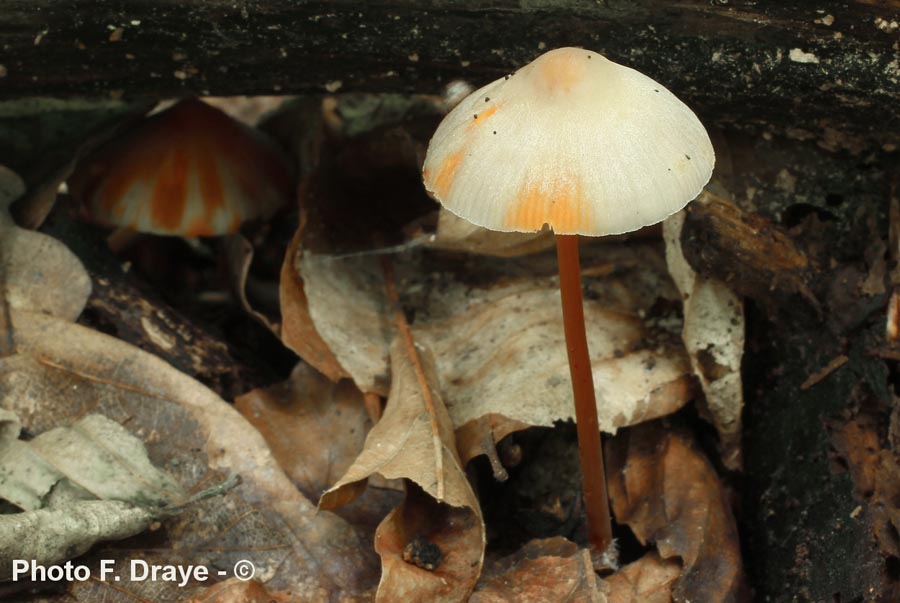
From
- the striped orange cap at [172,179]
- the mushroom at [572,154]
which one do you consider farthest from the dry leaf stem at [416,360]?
the mushroom at [572,154]

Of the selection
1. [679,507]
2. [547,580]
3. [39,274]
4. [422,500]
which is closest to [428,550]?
[422,500]

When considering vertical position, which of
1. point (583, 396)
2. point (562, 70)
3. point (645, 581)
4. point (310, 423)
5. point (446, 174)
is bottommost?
point (645, 581)

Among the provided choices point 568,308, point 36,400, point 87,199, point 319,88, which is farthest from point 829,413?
point 87,199

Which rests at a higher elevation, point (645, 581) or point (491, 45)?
point (491, 45)

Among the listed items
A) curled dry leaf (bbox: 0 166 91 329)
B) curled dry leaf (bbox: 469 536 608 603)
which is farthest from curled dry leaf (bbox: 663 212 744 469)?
curled dry leaf (bbox: 0 166 91 329)

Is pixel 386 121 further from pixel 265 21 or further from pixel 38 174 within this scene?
pixel 38 174

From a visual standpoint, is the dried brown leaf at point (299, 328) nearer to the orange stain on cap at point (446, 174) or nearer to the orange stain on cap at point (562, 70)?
the orange stain on cap at point (446, 174)

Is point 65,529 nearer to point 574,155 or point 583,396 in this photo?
point 583,396
